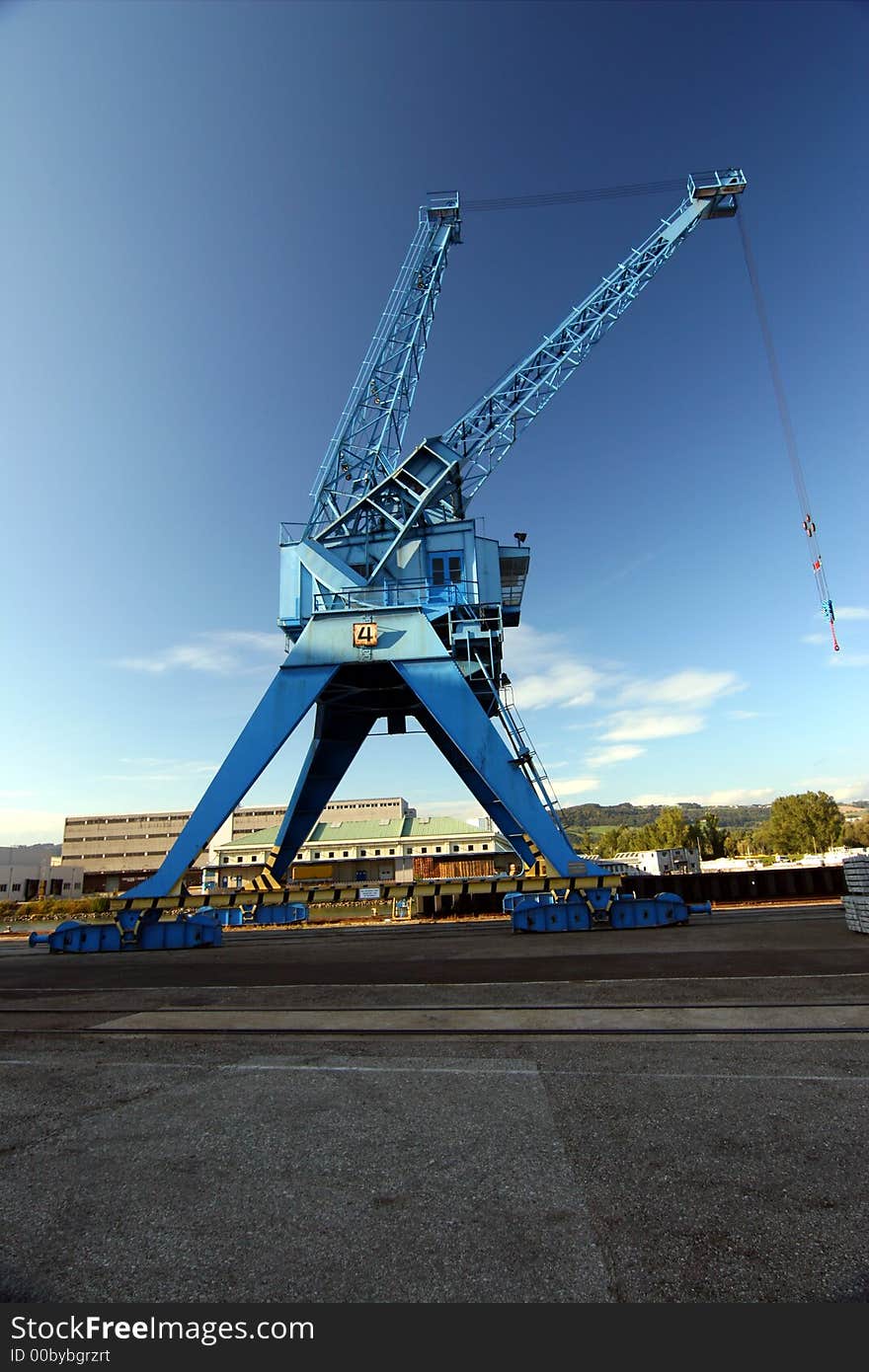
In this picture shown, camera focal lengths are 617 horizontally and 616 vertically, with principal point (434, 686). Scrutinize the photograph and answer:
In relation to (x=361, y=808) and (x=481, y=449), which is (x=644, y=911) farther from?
(x=361, y=808)

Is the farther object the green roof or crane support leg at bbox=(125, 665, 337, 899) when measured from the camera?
the green roof

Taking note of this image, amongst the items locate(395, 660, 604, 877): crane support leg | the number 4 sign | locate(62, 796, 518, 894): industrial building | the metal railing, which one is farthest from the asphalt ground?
locate(62, 796, 518, 894): industrial building

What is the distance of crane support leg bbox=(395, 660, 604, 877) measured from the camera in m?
19.0

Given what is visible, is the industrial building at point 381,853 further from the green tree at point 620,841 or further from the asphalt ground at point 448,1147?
the green tree at point 620,841

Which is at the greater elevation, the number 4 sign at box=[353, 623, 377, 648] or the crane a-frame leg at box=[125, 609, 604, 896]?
the number 4 sign at box=[353, 623, 377, 648]

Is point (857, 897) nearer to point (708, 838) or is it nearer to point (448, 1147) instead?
point (448, 1147)

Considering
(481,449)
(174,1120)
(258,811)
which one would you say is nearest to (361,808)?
(258,811)

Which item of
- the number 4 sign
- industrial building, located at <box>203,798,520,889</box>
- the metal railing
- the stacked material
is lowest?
the stacked material

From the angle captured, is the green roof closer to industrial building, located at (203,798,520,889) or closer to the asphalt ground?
industrial building, located at (203,798,520,889)

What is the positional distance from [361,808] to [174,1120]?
9459 centimetres

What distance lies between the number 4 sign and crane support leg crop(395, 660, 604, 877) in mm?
1131

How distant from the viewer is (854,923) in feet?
49.3

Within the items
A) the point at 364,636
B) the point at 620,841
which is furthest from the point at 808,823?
the point at 364,636

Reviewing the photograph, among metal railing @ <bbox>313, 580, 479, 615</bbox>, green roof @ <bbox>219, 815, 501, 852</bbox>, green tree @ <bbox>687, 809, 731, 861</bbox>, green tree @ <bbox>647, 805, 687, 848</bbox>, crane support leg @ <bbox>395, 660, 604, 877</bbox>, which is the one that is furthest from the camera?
green tree @ <bbox>647, 805, 687, 848</bbox>
